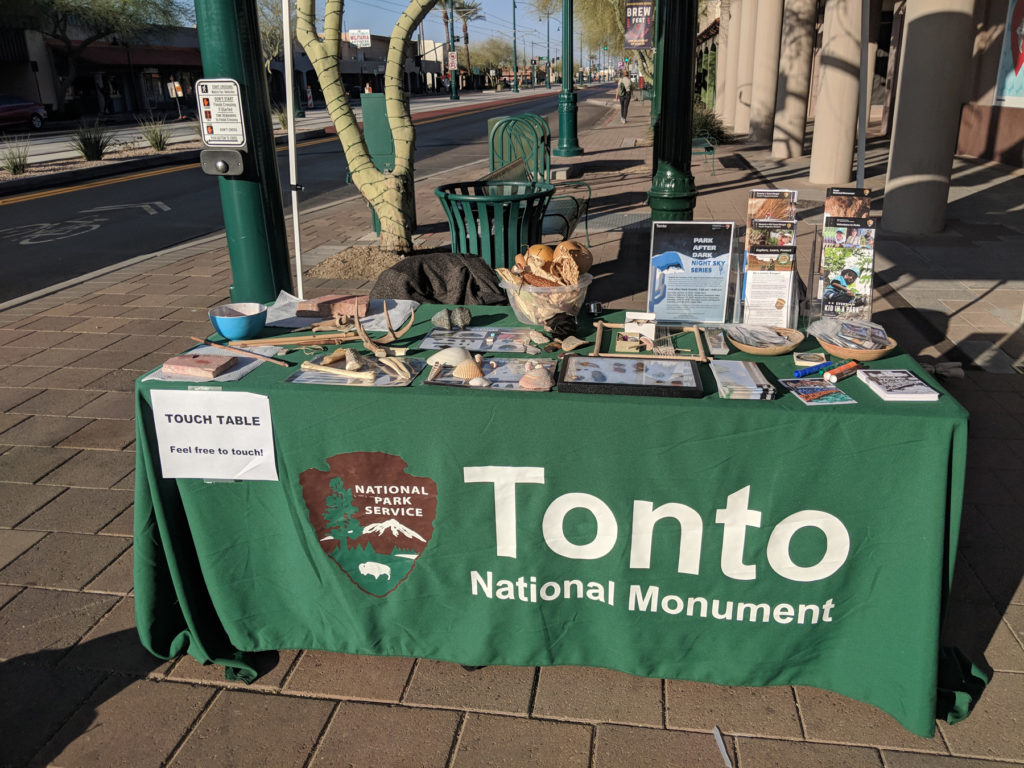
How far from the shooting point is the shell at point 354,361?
2555 millimetres

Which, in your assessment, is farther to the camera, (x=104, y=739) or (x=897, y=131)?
(x=897, y=131)

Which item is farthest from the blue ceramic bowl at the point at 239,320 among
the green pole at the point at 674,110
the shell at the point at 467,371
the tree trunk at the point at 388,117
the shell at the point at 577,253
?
the tree trunk at the point at 388,117

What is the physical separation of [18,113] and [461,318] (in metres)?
36.5

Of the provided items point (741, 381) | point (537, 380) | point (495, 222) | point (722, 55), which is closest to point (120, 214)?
point (495, 222)

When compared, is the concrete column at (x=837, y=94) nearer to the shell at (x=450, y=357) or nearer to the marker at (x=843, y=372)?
the marker at (x=843, y=372)

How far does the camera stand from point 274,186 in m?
5.25

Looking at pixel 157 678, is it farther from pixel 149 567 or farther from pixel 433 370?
pixel 433 370

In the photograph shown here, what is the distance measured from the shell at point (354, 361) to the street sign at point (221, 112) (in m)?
2.79

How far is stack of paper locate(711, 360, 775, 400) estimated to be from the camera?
231 centimetres

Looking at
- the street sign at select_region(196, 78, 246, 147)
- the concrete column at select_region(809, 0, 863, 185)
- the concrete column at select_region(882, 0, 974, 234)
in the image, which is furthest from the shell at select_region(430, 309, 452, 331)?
the concrete column at select_region(809, 0, 863, 185)

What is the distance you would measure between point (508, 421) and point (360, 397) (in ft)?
1.52

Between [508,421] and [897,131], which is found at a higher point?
[897,131]

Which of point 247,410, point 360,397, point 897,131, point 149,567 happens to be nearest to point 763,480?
point 360,397

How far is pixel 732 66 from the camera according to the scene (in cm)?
2516
